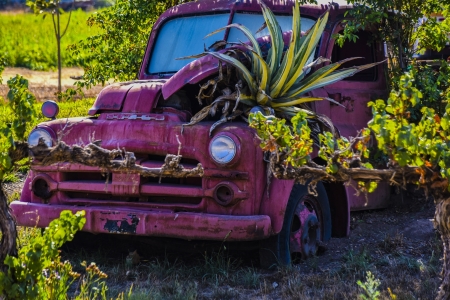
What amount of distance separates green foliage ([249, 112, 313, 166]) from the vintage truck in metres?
1.09

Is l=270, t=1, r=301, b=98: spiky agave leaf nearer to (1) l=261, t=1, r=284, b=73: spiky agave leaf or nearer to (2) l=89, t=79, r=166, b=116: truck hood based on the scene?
(1) l=261, t=1, r=284, b=73: spiky agave leaf

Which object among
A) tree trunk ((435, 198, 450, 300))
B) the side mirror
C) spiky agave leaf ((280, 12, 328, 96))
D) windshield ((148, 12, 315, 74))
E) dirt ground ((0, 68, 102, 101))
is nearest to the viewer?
tree trunk ((435, 198, 450, 300))

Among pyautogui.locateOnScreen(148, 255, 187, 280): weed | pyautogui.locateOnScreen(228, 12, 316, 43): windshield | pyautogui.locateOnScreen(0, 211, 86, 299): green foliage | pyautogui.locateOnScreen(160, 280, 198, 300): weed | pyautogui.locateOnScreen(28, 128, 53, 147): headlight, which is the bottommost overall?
→ pyautogui.locateOnScreen(148, 255, 187, 280): weed

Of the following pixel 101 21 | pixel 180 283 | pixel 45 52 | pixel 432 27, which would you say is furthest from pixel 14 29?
pixel 180 283

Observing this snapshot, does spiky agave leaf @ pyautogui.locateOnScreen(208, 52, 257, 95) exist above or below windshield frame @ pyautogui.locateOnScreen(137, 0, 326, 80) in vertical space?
below

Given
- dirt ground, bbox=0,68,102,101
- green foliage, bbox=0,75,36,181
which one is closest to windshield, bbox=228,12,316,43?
green foliage, bbox=0,75,36,181

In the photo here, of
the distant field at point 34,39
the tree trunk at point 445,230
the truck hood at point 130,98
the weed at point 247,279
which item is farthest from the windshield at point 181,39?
A: the distant field at point 34,39

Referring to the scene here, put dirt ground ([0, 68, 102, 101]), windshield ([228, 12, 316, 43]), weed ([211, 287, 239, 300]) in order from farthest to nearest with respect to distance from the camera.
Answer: dirt ground ([0, 68, 102, 101]) → windshield ([228, 12, 316, 43]) → weed ([211, 287, 239, 300])

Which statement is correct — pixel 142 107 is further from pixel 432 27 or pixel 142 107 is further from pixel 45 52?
pixel 45 52

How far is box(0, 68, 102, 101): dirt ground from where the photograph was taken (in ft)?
53.0

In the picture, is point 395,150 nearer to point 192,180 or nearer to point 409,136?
point 409,136

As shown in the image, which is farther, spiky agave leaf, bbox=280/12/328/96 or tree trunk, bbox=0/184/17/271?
spiky agave leaf, bbox=280/12/328/96

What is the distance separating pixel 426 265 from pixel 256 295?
1265mm

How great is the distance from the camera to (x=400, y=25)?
7.29 meters
